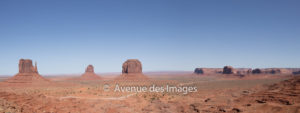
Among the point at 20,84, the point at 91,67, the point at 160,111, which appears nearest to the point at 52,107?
the point at 160,111

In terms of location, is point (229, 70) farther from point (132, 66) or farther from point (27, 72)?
point (27, 72)

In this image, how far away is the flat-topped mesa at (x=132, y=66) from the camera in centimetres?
8562

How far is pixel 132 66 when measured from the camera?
85.6 m

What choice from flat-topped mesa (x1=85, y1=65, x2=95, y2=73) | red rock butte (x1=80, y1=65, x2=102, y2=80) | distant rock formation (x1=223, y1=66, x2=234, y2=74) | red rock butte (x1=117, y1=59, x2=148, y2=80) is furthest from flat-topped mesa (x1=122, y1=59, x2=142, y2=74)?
distant rock formation (x1=223, y1=66, x2=234, y2=74)

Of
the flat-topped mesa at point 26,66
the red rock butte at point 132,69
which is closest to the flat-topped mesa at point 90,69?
the red rock butte at point 132,69

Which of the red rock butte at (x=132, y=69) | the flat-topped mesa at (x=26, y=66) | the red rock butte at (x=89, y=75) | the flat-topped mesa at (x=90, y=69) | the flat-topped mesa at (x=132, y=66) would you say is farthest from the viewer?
the flat-topped mesa at (x=90, y=69)

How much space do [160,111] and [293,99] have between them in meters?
12.0

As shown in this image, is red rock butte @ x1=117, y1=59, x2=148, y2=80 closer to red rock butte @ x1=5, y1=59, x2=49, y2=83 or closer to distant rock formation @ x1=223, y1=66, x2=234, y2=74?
red rock butte @ x1=5, y1=59, x2=49, y2=83

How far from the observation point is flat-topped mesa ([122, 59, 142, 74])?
3371 inches

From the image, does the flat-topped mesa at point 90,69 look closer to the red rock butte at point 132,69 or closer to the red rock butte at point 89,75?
the red rock butte at point 89,75

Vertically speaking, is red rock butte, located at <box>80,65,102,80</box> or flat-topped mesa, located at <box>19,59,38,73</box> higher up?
flat-topped mesa, located at <box>19,59,38,73</box>

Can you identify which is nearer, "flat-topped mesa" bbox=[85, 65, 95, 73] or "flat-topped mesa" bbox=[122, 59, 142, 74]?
"flat-topped mesa" bbox=[122, 59, 142, 74]

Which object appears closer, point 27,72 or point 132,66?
point 27,72

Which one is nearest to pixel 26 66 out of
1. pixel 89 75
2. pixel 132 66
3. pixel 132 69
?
pixel 132 66
